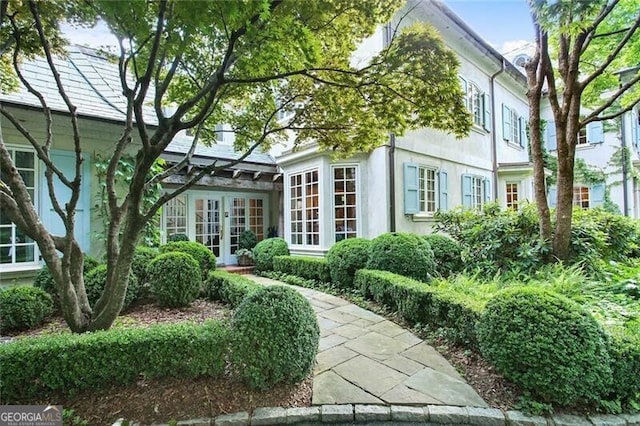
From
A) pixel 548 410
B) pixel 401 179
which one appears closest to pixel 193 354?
pixel 548 410

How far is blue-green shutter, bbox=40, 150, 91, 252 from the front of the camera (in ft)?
19.1

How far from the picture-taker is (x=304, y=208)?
898 cm

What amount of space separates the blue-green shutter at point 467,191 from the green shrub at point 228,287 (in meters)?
7.84

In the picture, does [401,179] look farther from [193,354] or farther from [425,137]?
[193,354]

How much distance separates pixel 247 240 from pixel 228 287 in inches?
208

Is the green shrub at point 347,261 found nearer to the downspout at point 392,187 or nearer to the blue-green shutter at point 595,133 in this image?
the downspout at point 392,187

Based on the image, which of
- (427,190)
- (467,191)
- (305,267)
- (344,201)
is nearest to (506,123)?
(467,191)

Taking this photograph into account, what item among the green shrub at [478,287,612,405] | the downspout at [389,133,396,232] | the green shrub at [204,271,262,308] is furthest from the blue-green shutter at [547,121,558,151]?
the green shrub at [204,271,262,308]

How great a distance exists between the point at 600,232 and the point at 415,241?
12.6 feet

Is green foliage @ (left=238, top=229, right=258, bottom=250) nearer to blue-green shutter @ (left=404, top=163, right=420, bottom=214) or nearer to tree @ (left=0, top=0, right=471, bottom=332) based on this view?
blue-green shutter @ (left=404, top=163, right=420, bottom=214)

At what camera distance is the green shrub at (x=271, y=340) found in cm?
276

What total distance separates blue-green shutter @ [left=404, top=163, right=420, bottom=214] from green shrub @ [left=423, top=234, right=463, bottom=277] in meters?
1.26

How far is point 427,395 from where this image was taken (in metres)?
2.82
